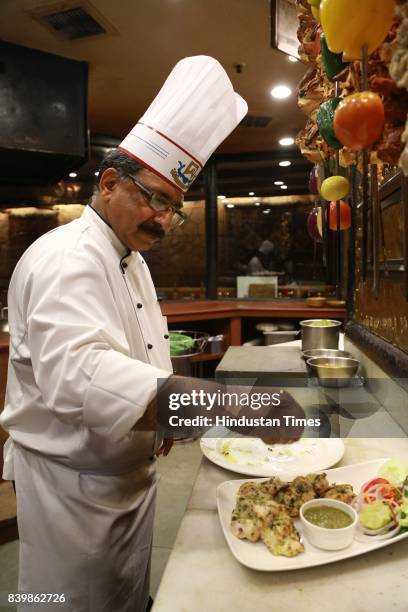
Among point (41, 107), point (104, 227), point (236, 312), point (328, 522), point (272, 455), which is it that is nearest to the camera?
point (328, 522)

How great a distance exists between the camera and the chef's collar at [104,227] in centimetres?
145

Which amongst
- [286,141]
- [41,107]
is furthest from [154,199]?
[286,141]

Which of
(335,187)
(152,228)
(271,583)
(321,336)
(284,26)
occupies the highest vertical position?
(284,26)

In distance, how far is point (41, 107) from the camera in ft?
10.7

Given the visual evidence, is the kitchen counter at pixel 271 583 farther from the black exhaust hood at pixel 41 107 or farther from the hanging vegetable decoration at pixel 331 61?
the black exhaust hood at pixel 41 107

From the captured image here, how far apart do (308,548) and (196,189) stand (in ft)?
17.2

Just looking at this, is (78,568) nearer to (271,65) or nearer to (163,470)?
(163,470)

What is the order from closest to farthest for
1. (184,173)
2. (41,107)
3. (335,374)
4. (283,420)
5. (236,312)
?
(283,420) < (184,173) < (335,374) < (41,107) < (236,312)

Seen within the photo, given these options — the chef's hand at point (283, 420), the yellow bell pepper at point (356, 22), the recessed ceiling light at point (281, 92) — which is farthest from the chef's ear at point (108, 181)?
the recessed ceiling light at point (281, 92)

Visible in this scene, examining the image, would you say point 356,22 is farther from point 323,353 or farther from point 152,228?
point 323,353

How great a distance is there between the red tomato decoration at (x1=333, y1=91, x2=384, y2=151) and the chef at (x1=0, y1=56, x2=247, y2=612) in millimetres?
621

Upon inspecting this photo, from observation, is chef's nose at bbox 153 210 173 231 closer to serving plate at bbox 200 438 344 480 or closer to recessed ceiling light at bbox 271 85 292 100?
serving plate at bbox 200 438 344 480

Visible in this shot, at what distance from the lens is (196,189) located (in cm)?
571

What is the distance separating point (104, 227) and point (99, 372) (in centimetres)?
63
